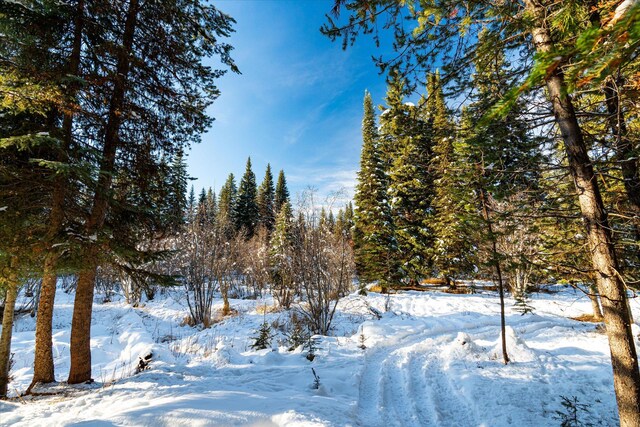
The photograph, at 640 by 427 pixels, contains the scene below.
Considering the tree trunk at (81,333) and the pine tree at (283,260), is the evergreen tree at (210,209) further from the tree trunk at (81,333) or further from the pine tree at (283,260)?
the tree trunk at (81,333)

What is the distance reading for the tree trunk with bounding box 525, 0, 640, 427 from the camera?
2.89 m

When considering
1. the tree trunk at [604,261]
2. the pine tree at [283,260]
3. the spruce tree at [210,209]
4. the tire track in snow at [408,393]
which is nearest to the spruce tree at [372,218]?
the pine tree at [283,260]

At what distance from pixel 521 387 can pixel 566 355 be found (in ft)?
8.71

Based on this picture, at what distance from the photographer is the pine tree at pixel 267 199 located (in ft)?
122

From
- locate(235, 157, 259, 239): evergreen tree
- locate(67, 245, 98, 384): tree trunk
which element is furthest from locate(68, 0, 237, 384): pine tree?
locate(235, 157, 259, 239): evergreen tree

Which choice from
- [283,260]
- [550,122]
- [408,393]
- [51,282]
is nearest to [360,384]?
[408,393]

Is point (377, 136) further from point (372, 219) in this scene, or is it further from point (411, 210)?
point (411, 210)

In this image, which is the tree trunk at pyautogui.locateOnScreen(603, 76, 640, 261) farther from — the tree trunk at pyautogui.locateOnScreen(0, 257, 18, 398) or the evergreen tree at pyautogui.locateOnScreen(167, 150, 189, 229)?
the tree trunk at pyautogui.locateOnScreen(0, 257, 18, 398)

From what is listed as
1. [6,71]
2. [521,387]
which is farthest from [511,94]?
[6,71]

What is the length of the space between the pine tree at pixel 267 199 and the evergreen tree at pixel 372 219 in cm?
1790

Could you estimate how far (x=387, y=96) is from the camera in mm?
19891

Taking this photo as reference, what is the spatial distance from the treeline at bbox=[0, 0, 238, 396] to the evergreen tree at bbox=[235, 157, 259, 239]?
2957 cm

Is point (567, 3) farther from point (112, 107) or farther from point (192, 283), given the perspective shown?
point (192, 283)

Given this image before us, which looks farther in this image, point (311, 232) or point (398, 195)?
point (398, 195)
